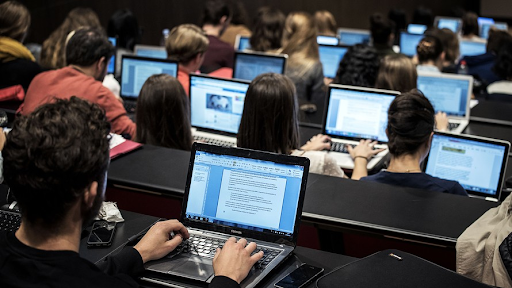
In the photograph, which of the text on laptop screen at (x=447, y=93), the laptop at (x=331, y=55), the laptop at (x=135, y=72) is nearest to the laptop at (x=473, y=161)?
the text on laptop screen at (x=447, y=93)

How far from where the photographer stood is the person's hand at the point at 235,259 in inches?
70.3

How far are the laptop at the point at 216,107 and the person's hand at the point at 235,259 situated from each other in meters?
2.04

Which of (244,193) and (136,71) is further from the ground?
(244,193)

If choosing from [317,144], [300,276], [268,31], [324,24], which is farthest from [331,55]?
[300,276]

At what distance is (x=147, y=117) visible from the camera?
3318 millimetres

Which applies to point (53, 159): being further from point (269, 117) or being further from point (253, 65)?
point (253, 65)

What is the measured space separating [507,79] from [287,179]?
12.9ft

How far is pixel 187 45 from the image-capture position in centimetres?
457

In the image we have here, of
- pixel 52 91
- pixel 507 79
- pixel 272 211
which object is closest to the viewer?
pixel 272 211

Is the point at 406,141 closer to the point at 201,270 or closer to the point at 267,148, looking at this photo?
the point at 267,148

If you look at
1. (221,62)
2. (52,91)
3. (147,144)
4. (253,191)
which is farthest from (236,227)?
(221,62)

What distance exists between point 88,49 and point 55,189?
7.86 ft

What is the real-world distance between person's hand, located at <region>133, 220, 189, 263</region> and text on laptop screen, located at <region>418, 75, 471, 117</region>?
279cm

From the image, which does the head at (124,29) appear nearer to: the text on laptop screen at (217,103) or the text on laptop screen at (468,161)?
the text on laptop screen at (217,103)
